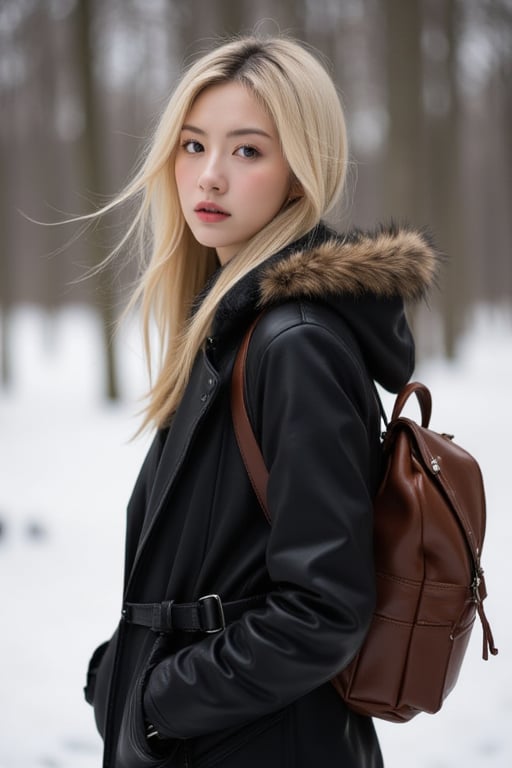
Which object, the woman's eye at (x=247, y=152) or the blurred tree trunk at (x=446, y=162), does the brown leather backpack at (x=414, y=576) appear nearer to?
the woman's eye at (x=247, y=152)

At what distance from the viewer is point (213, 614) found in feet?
4.90

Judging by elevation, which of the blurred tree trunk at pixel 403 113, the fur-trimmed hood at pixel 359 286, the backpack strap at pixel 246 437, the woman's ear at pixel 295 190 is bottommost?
the backpack strap at pixel 246 437

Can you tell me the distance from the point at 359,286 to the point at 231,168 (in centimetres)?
38

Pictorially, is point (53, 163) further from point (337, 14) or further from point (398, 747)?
point (398, 747)

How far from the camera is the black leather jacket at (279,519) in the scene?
134cm

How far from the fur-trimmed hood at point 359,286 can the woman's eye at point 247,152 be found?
0.62ft

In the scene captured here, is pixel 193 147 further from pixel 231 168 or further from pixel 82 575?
pixel 82 575

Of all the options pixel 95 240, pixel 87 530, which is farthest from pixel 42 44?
pixel 87 530

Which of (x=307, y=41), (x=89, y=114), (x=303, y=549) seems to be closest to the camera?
(x=303, y=549)

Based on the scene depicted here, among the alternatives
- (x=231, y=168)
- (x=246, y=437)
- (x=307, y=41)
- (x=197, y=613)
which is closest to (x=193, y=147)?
(x=231, y=168)

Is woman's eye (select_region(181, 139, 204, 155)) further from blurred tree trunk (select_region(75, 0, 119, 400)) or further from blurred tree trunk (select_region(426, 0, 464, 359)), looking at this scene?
blurred tree trunk (select_region(426, 0, 464, 359))

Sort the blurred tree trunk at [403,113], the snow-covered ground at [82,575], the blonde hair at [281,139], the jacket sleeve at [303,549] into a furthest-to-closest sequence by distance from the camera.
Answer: the blurred tree trunk at [403,113]
the snow-covered ground at [82,575]
the blonde hair at [281,139]
the jacket sleeve at [303,549]

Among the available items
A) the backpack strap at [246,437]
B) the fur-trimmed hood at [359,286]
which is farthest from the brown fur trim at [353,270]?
the backpack strap at [246,437]

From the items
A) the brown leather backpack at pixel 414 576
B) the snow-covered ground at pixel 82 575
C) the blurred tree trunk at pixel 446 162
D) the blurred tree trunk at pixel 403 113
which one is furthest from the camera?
the blurred tree trunk at pixel 446 162
